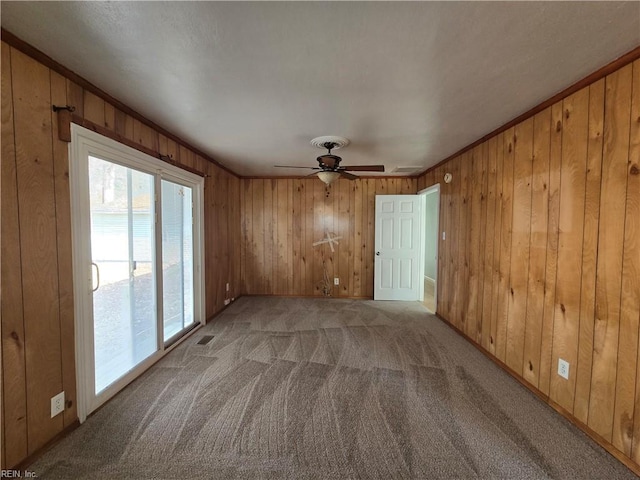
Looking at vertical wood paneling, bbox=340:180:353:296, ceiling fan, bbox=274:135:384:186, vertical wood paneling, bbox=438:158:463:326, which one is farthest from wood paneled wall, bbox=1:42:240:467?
vertical wood paneling, bbox=438:158:463:326

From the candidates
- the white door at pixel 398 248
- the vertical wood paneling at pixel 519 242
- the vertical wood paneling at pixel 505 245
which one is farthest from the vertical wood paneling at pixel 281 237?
the vertical wood paneling at pixel 519 242

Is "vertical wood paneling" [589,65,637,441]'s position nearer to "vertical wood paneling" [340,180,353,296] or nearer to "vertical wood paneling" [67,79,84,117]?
"vertical wood paneling" [67,79,84,117]

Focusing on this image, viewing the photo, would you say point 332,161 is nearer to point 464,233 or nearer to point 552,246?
point 464,233

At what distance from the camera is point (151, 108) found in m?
2.14

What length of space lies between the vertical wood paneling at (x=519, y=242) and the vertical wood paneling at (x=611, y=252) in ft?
1.95

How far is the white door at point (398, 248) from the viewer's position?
185 inches

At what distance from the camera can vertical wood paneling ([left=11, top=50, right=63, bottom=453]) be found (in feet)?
4.62

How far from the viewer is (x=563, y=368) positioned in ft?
6.04

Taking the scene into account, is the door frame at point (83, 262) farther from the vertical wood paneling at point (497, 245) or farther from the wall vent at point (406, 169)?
the wall vent at point (406, 169)

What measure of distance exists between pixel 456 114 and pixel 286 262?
3790 mm

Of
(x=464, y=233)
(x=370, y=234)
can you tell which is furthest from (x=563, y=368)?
(x=370, y=234)

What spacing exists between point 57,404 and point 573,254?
3.61 metres

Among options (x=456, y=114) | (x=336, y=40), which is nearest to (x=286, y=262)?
(x=456, y=114)

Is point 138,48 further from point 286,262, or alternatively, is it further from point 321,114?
point 286,262
